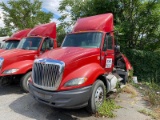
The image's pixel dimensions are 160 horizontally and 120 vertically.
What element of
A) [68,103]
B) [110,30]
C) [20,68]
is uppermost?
[110,30]

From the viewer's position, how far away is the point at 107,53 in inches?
238

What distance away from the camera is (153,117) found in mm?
4977

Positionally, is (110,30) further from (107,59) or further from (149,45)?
(149,45)

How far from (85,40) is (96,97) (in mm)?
1951

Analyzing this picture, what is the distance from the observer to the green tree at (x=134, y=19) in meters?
11.1

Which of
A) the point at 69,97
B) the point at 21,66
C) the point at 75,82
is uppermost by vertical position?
the point at 21,66

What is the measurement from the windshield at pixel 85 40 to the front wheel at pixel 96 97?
1.32 metres

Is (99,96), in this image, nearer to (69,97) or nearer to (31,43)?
(69,97)

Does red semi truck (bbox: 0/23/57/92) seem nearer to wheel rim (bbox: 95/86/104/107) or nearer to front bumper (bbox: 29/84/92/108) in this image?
front bumper (bbox: 29/84/92/108)

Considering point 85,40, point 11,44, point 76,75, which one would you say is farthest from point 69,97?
point 11,44

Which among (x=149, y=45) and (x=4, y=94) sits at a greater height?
(x=149, y=45)

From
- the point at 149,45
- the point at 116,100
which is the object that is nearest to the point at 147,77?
the point at 149,45

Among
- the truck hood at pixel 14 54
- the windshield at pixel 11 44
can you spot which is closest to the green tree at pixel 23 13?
the windshield at pixel 11 44

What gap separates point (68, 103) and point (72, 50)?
1662mm
